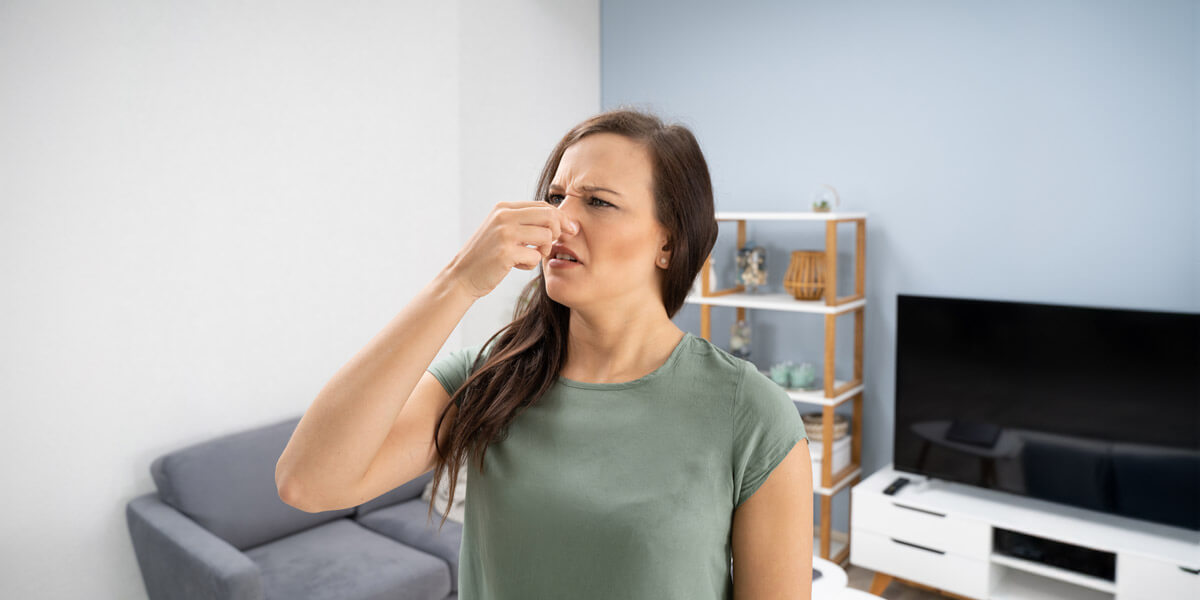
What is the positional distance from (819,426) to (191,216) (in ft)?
8.84

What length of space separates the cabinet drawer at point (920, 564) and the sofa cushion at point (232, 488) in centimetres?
206

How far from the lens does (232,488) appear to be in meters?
2.82

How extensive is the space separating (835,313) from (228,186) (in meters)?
2.43

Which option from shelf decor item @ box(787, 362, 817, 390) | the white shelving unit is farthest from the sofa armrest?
shelf decor item @ box(787, 362, 817, 390)

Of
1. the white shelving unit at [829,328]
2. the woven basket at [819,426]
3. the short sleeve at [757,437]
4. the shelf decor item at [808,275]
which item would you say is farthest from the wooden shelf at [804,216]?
the short sleeve at [757,437]

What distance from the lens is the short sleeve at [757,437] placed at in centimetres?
96

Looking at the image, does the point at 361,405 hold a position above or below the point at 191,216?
below

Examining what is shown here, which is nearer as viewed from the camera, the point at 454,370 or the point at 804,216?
the point at 454,370

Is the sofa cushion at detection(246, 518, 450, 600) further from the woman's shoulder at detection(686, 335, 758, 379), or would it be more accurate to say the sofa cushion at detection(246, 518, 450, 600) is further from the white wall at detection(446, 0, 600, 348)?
the woman's shoulder at detection(686, 335, 758, 379)

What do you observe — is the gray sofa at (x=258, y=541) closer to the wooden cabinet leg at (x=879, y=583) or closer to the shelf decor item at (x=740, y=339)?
the shelf decor item at (x=740, y=339)

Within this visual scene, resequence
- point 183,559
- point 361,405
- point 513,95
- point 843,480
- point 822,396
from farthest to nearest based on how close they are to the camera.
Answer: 1. point 513,95
2. point 843,480
3. point 822,396
4. point 183,559
5. point 361,405

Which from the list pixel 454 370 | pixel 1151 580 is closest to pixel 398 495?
pixel 454 370

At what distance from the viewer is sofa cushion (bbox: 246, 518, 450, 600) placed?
2.55 m

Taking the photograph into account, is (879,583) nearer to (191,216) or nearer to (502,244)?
(502,244)
